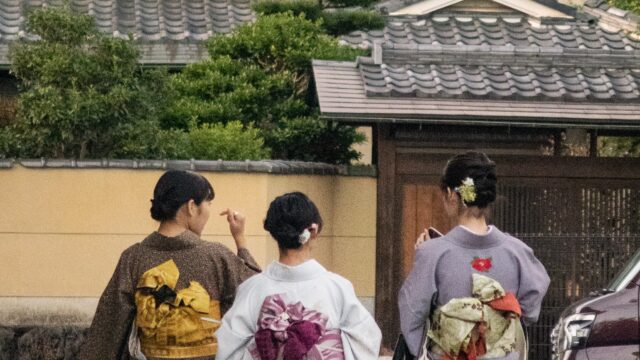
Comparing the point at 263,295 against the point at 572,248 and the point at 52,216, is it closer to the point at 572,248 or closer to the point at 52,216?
the point at 52,216

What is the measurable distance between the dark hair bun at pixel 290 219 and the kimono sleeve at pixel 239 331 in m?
0.32

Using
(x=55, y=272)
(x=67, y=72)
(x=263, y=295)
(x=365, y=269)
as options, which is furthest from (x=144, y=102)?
(x=263, y=295)

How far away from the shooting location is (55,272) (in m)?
11.8

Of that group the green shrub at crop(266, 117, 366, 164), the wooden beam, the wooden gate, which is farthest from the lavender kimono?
the green shrub at crop(266, 117, 366, 164)

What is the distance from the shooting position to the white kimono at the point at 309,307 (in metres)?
6.07

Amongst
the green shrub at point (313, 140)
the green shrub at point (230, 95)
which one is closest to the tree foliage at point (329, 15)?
the green shrub at point (230, 95)

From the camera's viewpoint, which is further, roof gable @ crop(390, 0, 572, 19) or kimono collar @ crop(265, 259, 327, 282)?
roof gable @ crop(390, 0, 572, 19)

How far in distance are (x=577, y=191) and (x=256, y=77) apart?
3.47 metres

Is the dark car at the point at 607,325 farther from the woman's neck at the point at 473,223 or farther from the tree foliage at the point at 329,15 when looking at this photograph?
the tree foliage at the point at 329,15

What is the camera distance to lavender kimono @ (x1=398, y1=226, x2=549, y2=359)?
21.7 feet

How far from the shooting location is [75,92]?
11.8m

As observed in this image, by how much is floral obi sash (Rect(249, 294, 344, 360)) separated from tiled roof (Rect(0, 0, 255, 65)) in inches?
460

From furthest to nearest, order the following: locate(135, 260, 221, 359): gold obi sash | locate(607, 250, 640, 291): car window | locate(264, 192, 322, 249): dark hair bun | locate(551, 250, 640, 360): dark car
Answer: locate(607, 250, 640, 291): car window, locate(551, 250, 640, 360): dark car, locate(135, 260, 221, 359): gold obi sash, locate(264, 192, 322, 249): dark hair bun

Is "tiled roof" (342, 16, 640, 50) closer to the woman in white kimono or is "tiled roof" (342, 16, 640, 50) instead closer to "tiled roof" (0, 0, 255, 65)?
"tiled roof" (0, 0, 255, 65)
